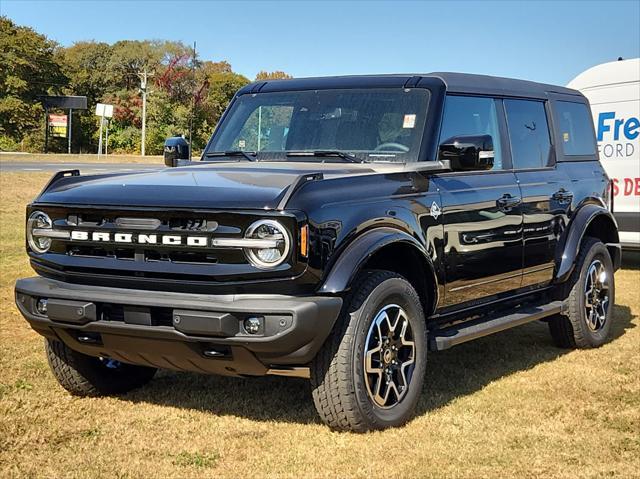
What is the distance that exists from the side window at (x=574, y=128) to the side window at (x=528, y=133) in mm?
240

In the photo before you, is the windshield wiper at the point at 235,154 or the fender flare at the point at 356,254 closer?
the fender flare at the point at 356,254

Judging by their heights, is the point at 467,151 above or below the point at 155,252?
above

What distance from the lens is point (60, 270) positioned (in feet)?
14.7

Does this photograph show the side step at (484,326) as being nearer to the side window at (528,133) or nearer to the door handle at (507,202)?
the door handle at (507,202)

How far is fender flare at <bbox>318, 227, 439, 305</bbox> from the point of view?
13.6 feet

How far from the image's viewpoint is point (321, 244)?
4.14 m

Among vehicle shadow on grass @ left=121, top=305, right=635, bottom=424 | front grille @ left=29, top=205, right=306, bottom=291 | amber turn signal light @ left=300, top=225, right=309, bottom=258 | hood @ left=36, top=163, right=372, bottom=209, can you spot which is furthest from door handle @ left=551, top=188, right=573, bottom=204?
front grille @ left=29, top=205, right=306, bottom=291

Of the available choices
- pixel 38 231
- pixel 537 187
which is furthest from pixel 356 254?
pixel 537 187

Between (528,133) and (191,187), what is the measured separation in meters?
3.05

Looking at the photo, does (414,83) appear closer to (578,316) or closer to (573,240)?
(573,240)

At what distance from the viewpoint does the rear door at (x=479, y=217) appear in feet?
17.1

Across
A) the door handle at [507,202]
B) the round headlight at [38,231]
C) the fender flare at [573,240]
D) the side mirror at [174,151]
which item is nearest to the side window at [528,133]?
the door handle at [507,202]

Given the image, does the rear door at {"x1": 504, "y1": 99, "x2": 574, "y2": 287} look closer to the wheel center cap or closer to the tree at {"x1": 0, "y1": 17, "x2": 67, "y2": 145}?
the wheel center cap

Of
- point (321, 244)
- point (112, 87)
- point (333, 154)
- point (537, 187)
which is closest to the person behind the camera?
point (321, 244)
